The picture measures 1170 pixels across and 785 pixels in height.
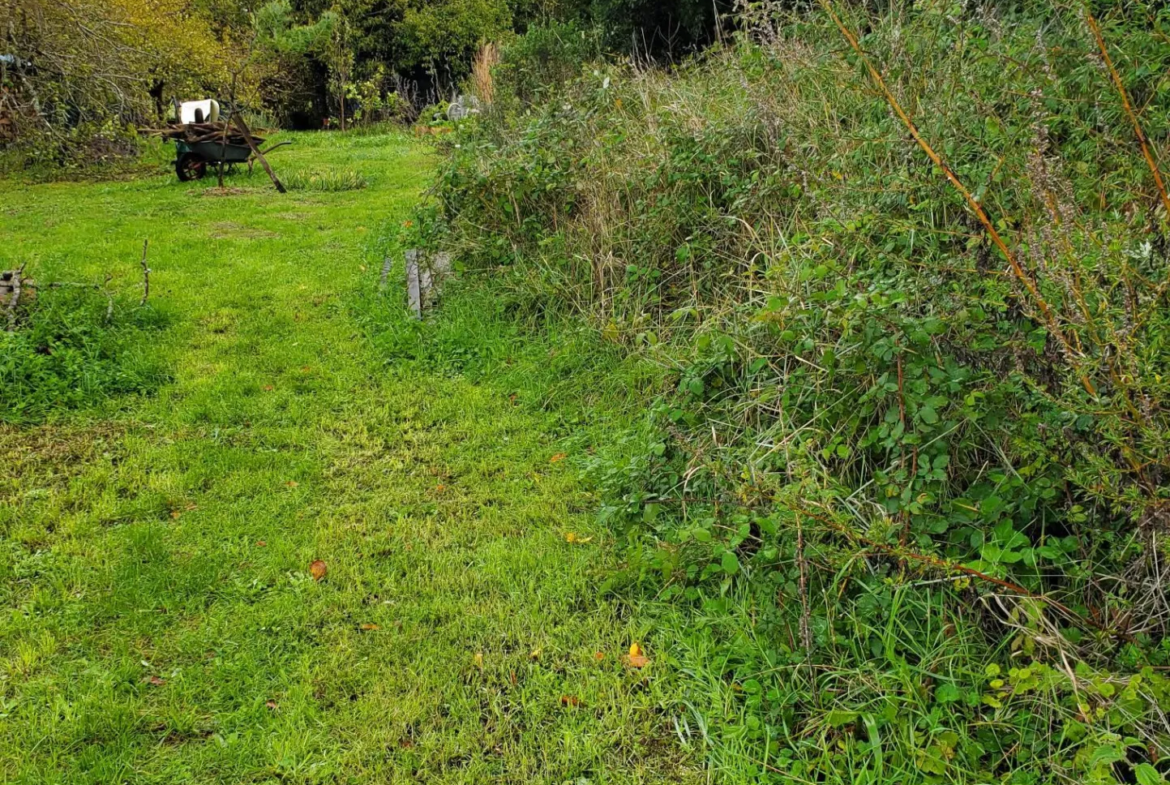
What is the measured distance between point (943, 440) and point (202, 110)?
12.6 metres

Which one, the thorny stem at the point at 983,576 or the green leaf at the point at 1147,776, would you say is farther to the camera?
the thorny stem at the point at 983,576

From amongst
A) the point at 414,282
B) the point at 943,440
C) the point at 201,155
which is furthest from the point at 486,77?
the point at 943,440

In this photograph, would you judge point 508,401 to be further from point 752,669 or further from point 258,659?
point 752,669

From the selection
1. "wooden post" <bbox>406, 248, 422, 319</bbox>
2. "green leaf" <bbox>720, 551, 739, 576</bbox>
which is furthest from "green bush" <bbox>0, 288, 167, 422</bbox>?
"green leaf" <bbox>720, 551, 739, 576</bbox>

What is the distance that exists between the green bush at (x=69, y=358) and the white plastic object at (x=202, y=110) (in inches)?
305

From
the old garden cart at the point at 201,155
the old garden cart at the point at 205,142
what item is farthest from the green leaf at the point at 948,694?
the old garden cart at the point at 201,155

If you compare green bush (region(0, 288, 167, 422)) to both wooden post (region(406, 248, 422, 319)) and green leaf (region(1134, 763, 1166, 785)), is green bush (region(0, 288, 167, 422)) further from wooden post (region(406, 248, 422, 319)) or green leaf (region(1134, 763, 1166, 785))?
green leaf (region(1134, 763, 1166, 785))

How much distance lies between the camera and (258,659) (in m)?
2.40

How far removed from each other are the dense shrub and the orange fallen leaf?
224 mm

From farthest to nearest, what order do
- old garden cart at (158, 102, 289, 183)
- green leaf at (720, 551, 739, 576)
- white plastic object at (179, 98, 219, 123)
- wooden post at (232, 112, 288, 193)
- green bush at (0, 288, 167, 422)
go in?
white plastic object at (179, 98, 219, 123)
old garden cart at (158, 102, 289, 183)
wooden post at (232, 112, 288, 193)
green bush at (0, 288, 167, 422)
green leaf at (720, 551, 739, 576)

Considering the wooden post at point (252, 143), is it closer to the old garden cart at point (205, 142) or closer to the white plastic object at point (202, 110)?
the old garden cart at point (205, 142)

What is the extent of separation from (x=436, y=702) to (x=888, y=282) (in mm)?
2025

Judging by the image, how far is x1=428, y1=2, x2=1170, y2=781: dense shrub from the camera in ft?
5.73

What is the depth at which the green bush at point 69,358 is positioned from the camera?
3990 millimetres
